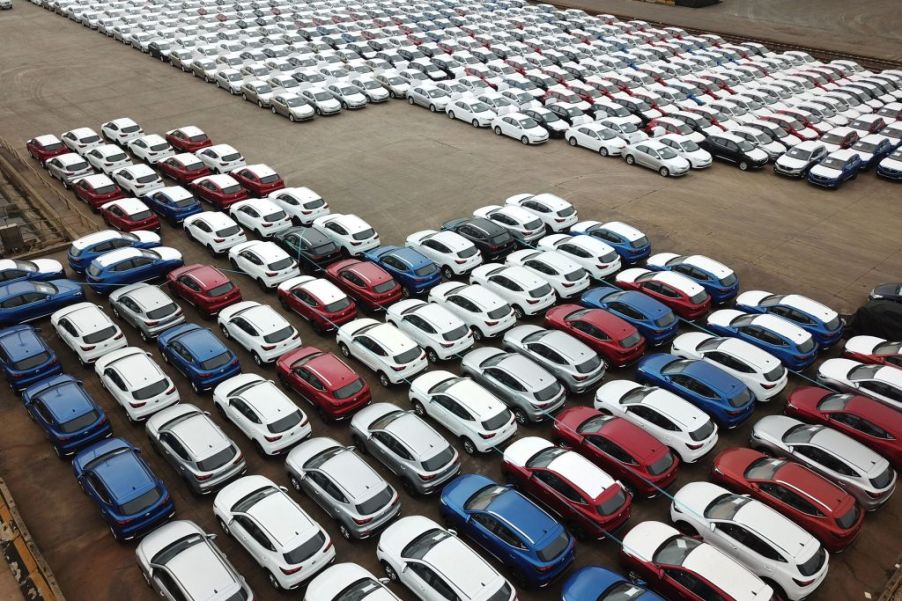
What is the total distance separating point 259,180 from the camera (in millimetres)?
27531

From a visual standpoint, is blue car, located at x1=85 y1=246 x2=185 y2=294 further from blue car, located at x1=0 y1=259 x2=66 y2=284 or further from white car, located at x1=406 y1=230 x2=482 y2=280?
white car, located at x1=406 y1=230 x2=482 y2=280

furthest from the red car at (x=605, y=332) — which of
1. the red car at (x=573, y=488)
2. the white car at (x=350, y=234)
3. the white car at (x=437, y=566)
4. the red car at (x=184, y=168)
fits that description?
the red car at (x=184, y=168)

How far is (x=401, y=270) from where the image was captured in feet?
71.9

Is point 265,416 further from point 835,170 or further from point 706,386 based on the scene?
point 835,170

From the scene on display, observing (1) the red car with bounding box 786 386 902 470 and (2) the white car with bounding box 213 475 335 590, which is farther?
(1) the red car with bounding box 786 386 902 470

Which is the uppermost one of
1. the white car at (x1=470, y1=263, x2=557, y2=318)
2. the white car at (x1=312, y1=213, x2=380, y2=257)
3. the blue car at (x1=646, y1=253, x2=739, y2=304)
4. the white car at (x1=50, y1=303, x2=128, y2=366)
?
the blue car at (x1=646, y1=253, x2=739, y2=304)

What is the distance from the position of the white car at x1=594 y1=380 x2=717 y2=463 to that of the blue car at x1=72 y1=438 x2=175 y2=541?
34.6ft

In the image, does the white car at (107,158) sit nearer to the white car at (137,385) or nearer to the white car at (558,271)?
the white car at (137,385)

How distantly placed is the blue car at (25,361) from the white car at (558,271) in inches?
558

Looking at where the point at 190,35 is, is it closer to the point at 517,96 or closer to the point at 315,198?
the point at 517,96

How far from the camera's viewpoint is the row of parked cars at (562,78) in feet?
109

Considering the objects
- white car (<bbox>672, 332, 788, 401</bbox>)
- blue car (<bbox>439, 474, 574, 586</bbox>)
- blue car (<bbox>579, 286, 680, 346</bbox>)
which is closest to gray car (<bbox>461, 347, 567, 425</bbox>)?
blue car (<bbox>439, 474, 574, 586</bbox>)

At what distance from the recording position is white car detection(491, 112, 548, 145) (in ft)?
113

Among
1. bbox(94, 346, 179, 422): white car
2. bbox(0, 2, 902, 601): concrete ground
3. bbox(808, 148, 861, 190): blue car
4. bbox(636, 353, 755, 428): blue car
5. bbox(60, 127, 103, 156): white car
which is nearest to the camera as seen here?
bbox(0, 2, 902, 601): concrete ground
